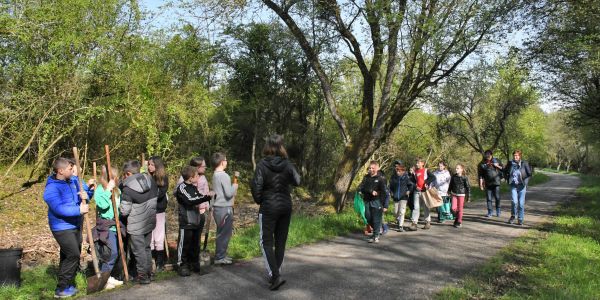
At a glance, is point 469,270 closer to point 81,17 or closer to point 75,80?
point 75,80

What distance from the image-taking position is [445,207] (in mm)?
12523

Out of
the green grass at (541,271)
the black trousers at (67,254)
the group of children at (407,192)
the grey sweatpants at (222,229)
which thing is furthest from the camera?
the group of children at (407,192)

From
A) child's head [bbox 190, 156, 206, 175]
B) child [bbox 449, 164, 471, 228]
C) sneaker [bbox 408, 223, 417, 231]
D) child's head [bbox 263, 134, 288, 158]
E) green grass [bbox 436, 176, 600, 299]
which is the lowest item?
green grass [bbox 436, 176, 600, 299]

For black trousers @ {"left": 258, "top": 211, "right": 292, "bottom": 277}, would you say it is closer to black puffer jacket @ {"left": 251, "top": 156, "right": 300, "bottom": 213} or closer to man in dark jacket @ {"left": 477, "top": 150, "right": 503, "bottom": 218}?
black puffer jacket @ {"left": 251, "top": 156, "right": 300, "bottom": 213}

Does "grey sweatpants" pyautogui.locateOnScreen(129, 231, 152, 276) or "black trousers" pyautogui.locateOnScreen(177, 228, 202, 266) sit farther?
"black trousers" pyautogui.locateOnScreen(177, 228, 202, 266)

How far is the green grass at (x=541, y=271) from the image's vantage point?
570 cm

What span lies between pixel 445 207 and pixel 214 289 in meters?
8.60

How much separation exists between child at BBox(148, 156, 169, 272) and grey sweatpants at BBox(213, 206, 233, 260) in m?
0.87

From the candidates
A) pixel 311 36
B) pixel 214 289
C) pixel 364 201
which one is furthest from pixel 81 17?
pixel 214 289

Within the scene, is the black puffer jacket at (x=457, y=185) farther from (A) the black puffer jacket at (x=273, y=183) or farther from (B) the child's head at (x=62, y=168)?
(B) the child's head at (x=62, y=168)

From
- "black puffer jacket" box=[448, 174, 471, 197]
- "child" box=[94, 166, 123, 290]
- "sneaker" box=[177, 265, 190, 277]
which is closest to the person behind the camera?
"child" box=[94, 166, 123, 290]

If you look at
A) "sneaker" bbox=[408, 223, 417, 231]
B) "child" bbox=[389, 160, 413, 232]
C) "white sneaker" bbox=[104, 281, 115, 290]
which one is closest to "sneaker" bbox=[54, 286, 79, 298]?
"white sneaker" bbox=[104, 281, 115, 290]

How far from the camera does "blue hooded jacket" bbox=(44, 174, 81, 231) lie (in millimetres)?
5477

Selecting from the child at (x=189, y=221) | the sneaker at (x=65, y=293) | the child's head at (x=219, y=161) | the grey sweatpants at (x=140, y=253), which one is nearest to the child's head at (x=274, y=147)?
the child's head at (x=219, y=161)
